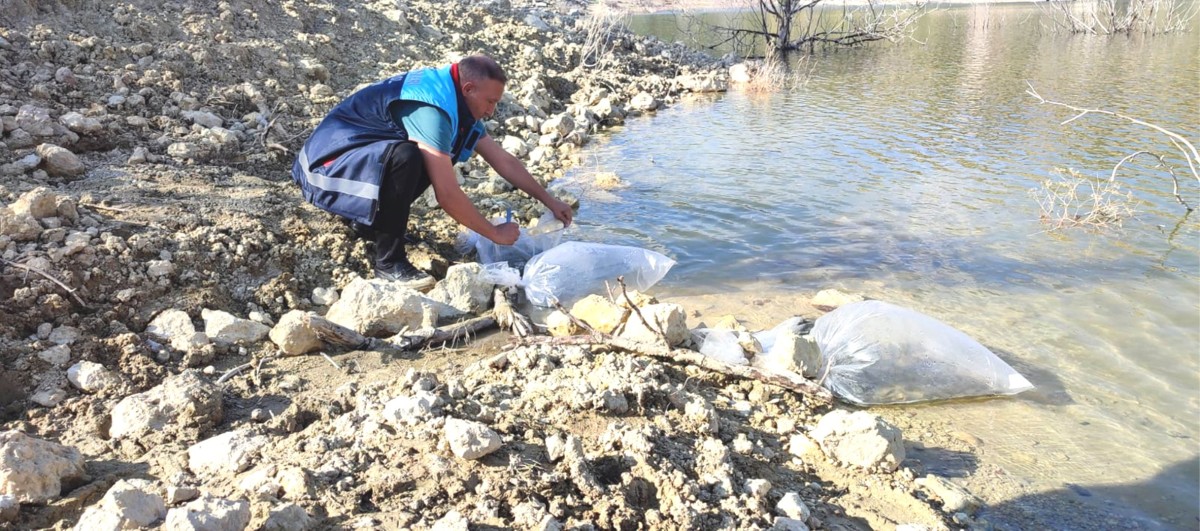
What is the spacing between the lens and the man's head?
321 cm

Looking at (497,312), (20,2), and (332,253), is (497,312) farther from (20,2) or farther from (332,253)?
(20,2)

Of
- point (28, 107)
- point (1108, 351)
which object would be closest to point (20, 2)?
point (28, 107)

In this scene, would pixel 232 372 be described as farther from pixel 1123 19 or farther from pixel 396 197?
pixel 1123 19

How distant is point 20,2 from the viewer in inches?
205

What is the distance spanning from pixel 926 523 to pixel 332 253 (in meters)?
2.89

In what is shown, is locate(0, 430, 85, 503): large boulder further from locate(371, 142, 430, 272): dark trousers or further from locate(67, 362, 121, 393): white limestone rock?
locate(371, 142, 430, 272): dark trousers

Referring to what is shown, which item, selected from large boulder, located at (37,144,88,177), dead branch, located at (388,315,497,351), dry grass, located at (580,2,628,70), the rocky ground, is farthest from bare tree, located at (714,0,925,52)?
large boulder, located at (37,144,88,177)

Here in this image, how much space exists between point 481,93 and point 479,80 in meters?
0.06

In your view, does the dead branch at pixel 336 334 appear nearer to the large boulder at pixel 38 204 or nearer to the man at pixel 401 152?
the man at pixel 401 152

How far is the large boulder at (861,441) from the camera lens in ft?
7.43

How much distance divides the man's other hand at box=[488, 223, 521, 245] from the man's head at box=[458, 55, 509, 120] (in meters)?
0.57

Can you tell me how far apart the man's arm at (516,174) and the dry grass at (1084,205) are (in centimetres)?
344

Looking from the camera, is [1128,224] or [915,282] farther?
[1128,224]

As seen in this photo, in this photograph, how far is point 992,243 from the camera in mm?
4633
